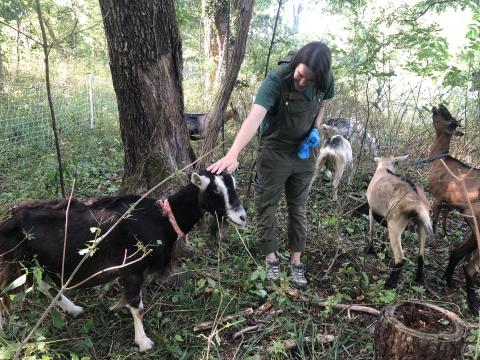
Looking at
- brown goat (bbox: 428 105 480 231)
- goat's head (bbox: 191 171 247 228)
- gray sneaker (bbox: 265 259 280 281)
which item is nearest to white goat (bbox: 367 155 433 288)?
brown goat (bbox: 428 105 480 231)

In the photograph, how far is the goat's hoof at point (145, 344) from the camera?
9.21 feet

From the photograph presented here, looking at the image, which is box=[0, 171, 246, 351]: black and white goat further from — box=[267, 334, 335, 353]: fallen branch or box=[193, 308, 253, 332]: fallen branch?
box=[267, 334, 335, 353]: fallen branch

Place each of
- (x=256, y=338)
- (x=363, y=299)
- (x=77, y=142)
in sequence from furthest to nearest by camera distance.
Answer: (x=77, y=142) → (x=363, y=299) → (x=256, y=338)

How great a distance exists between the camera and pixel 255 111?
9.90 ft

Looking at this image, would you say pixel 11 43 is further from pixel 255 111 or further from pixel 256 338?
pixel 256 338

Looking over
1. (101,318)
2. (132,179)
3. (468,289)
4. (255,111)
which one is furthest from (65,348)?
(468,289)

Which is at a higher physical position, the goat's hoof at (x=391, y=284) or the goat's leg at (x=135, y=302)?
the goat's leg at (x=135, y=302)

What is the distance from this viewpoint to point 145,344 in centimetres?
282

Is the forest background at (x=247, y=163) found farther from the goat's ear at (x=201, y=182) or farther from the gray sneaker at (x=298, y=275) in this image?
the goat's ear at (x=201, y=182)

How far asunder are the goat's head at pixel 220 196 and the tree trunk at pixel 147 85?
1006mm

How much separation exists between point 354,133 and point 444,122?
1.52 metres

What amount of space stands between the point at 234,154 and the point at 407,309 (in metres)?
1.45

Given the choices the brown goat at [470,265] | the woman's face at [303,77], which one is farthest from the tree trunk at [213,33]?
the brown goat at [470,265]

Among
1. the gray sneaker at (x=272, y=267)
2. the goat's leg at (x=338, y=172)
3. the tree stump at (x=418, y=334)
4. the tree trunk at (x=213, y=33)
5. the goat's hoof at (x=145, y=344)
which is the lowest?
the goat's hoof at (x=145, y=344)
